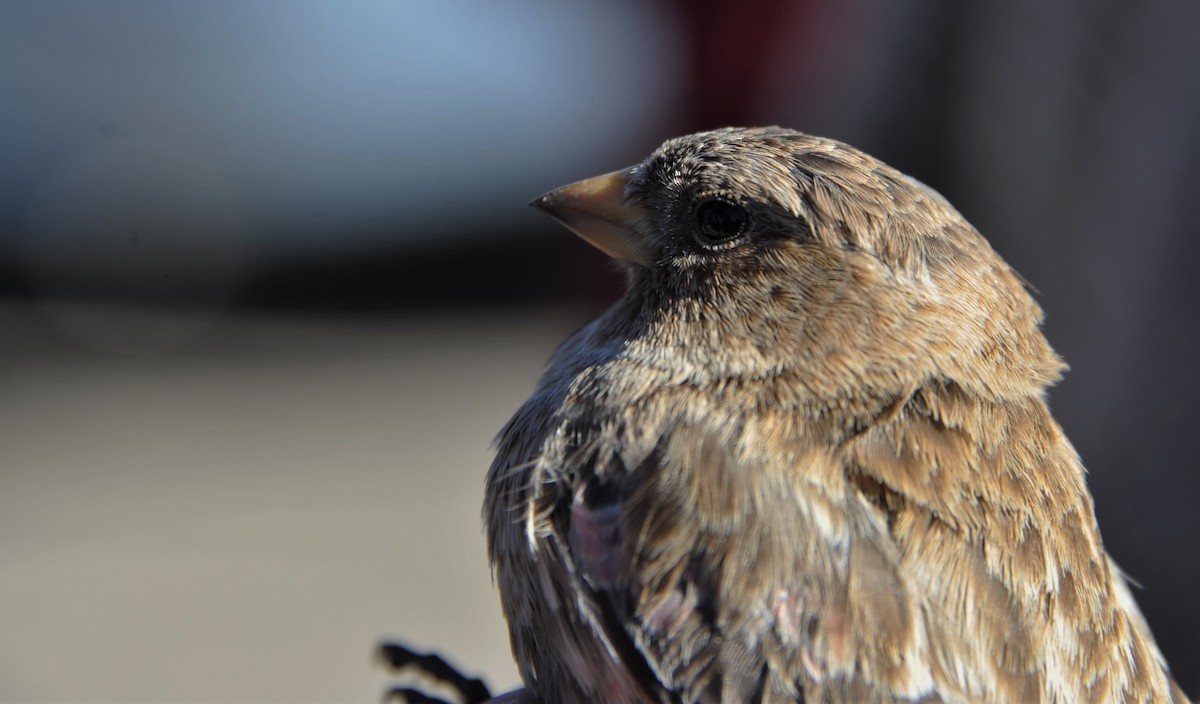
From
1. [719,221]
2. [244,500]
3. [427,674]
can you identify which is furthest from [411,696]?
[244,500]

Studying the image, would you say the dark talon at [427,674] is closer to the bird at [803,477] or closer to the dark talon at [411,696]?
the dark talon at [411,696]

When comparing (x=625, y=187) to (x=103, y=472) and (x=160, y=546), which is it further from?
(x=103, y=472)

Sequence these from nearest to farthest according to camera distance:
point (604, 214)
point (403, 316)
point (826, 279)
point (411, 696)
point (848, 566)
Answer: point (848, 566) < point (826, 279) < point (604, 214) < point (411, 696) < point (403, 316)

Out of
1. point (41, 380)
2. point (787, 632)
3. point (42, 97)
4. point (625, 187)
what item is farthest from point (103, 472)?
point (787, 632)

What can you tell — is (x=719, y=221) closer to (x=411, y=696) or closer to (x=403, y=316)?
(x=411, y=696)

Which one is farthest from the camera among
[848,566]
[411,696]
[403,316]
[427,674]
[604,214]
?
[403,316]

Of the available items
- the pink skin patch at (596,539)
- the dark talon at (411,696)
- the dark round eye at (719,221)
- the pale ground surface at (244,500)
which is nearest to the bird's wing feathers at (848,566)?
the pink skin patch at (596,539)
